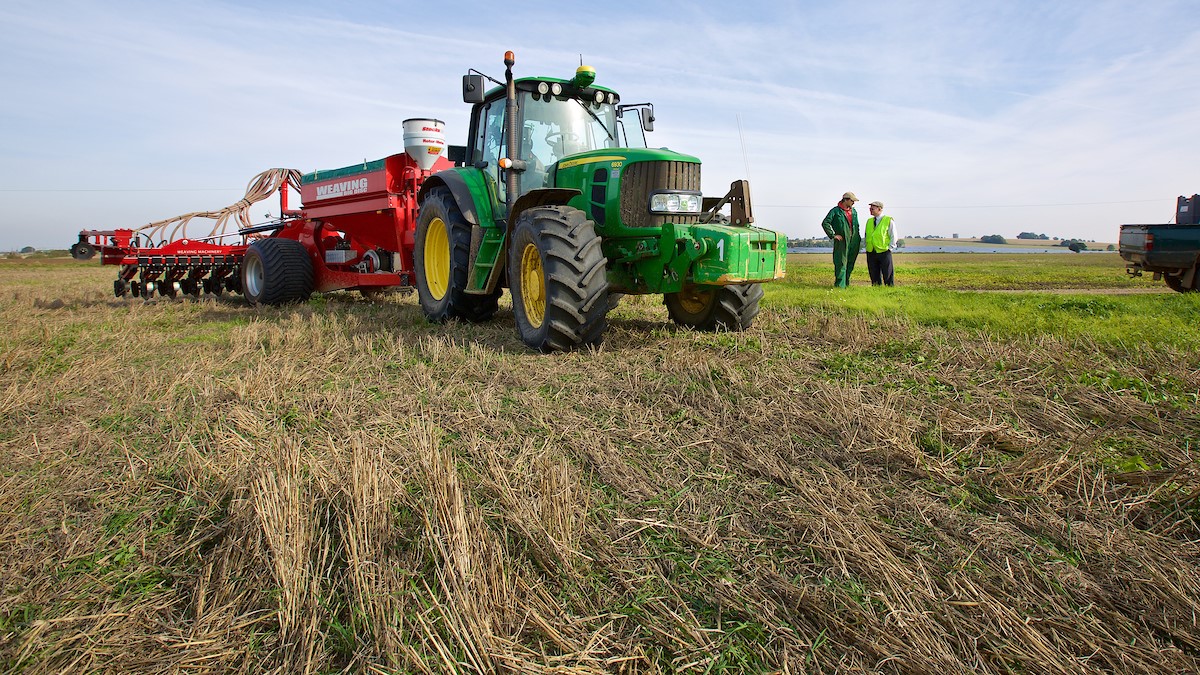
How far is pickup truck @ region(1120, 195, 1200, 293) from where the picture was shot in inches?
430

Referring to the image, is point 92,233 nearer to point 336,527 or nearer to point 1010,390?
point 336,527

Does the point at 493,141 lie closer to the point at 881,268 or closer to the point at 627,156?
the point at 627,156

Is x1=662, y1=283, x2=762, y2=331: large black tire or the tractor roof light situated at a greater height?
the tractor roof light

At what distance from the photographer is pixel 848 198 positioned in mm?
11062

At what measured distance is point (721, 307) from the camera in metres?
6.77

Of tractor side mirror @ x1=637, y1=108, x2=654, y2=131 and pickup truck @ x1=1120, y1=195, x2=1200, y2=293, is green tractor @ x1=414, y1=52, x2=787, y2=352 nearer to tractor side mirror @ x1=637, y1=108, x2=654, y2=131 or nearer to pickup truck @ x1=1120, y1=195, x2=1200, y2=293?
tractor side mirror @ x1=637, y1=108, x2=654, y2=131

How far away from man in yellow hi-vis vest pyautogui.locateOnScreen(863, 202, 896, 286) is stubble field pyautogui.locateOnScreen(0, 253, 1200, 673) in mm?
6110

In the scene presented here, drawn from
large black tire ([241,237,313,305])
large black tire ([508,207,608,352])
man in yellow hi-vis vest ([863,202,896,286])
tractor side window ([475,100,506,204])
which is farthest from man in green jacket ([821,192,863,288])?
large black tire ([241,237,313,305])

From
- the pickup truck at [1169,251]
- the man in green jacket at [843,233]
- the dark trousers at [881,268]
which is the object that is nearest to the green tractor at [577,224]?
the man in green jacket at [843,233]

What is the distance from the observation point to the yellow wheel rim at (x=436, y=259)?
8.09m

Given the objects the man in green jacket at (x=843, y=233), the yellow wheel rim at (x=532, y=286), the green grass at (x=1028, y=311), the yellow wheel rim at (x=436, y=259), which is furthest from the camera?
the man in green jacket at (x=843, y=233)

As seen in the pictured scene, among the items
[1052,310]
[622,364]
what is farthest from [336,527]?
[1052,310]

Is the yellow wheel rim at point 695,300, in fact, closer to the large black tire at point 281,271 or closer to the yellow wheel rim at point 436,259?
the yellow wheel rim at point 436,259

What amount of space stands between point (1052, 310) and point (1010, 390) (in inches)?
129
